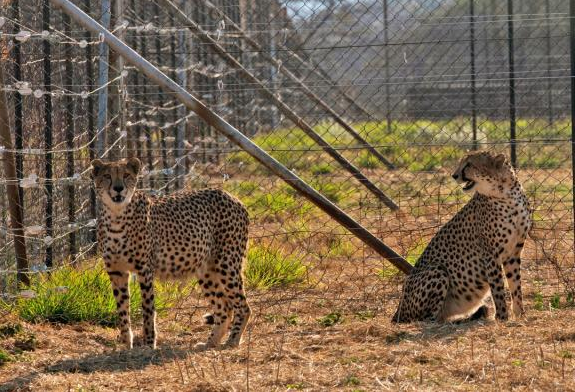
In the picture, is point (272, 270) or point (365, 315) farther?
point (272, 270)

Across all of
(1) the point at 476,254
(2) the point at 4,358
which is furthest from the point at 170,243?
(1) the point at 476,254

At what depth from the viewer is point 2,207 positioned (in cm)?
630

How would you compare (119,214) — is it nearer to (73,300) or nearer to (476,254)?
(73,300)

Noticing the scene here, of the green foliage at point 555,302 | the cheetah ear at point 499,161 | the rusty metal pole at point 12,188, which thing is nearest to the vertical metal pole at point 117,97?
the rusty metal pole at point 12,188

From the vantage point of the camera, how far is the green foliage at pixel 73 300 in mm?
5797

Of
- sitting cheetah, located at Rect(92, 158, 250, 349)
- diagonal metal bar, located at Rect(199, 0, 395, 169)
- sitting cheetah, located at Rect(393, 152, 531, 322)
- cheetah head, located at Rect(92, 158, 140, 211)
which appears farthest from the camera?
diagonal metal bar, located at Rect(199, 0, 395, 169)

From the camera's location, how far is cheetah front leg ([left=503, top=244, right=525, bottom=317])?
231 inches

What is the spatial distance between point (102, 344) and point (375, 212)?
365 cm

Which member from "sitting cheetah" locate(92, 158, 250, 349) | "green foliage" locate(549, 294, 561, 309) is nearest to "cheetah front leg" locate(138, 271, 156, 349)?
"sitting cheetah" locate(92, 158, 250, 349)

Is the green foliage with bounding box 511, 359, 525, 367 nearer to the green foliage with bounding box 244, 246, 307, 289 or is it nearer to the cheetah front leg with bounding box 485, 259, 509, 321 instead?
the cheetah front leg with bounding box 485, 259, 509, 321

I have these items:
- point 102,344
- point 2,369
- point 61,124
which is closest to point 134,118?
point 61,124

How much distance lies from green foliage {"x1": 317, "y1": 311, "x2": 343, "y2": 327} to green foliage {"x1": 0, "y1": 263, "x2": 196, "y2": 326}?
0.94m

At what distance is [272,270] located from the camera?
6.88 metres

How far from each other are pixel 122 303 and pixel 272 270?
5.33 feet
